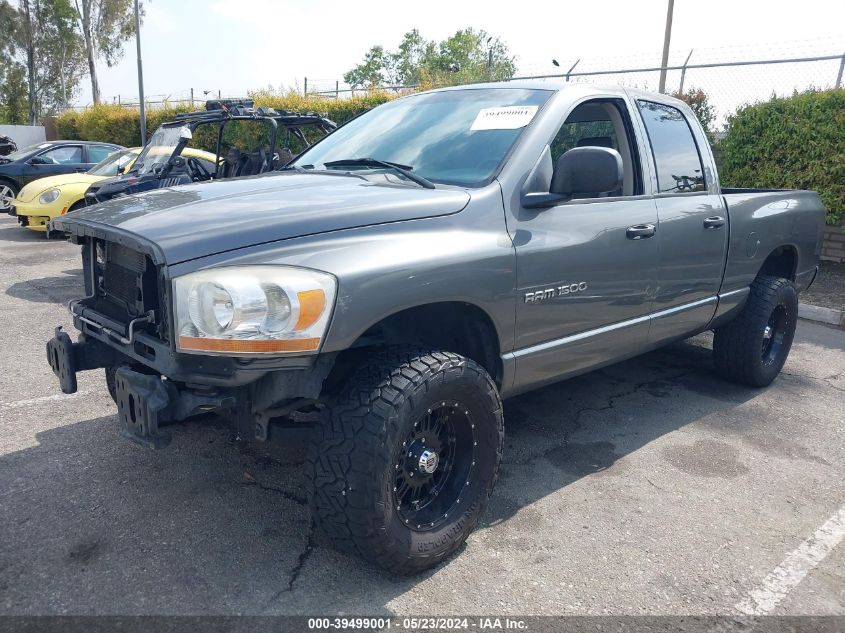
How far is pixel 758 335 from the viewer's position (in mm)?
4555

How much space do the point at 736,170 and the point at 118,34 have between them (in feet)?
154

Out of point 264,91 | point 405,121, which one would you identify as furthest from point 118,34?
point 405,121

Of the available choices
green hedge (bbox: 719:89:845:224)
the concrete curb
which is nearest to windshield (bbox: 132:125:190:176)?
green hedge (bbox: 719:89:845:224)

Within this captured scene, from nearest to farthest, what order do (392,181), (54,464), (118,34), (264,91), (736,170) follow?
(392,181), (54,464), (736,170), (264,91), (118,34)

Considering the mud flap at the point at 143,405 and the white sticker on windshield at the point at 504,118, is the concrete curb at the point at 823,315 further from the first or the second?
the mud flap at the point at 143,405

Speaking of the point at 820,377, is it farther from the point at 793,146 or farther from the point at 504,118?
the point at 793,146

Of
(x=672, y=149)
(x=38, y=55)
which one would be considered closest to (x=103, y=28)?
(x=38, y=55)

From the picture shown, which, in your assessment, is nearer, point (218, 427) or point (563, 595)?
point (563, 595)

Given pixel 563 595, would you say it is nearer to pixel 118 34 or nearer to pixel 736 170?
pixel 736 170

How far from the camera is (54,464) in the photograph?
3.33 m

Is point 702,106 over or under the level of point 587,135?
over

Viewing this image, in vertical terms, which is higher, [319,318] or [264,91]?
[264,91]

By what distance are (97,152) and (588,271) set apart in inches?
511

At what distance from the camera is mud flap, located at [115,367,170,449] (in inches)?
90.4
